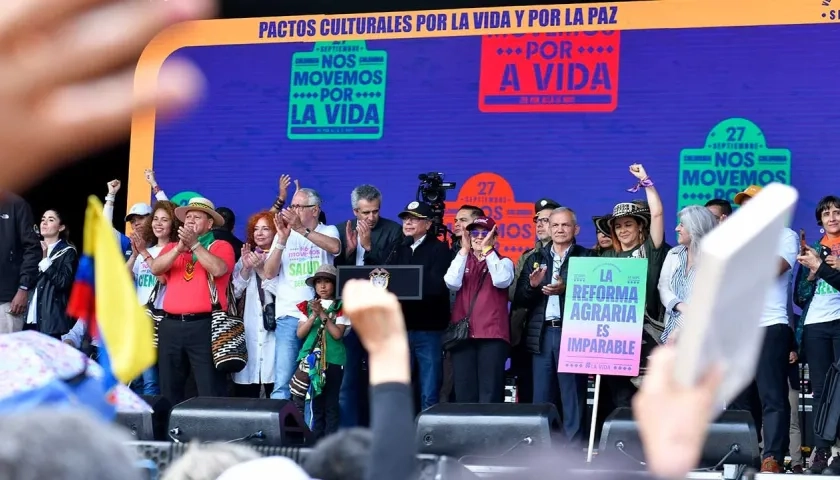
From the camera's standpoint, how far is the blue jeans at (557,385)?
7.02m

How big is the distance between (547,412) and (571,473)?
3813 millimetres

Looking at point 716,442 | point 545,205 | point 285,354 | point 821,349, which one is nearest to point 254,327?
point 285,354

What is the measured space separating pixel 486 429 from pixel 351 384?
194 cm

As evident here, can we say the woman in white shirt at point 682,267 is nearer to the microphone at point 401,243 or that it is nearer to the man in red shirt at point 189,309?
the microphone at point 401,243

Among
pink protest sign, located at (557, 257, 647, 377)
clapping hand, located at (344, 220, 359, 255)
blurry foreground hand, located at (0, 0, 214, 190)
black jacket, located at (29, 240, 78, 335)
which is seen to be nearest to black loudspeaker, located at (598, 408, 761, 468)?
pink protest sign, located at (557, 257, 647, 377)

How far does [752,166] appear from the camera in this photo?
8883mm

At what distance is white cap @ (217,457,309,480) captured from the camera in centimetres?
197

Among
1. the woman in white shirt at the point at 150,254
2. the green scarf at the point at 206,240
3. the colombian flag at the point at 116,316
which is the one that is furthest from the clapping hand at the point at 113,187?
the colombian flag at the point at 116,316

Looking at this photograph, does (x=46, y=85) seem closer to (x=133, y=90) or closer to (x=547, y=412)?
(x=133, y=90)

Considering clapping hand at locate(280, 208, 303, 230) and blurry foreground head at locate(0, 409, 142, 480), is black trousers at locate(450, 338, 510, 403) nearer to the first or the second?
clapping hand at locate(280, 208, 303, 230)

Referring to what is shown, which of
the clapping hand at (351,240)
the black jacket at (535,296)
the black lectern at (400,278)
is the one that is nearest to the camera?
the black lectern at (400,278)

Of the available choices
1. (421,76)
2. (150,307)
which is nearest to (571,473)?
(150,307)

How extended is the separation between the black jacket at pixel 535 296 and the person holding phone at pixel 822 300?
1331mm

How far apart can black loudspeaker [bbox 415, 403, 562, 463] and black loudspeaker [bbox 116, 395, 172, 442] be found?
1.50 meters
